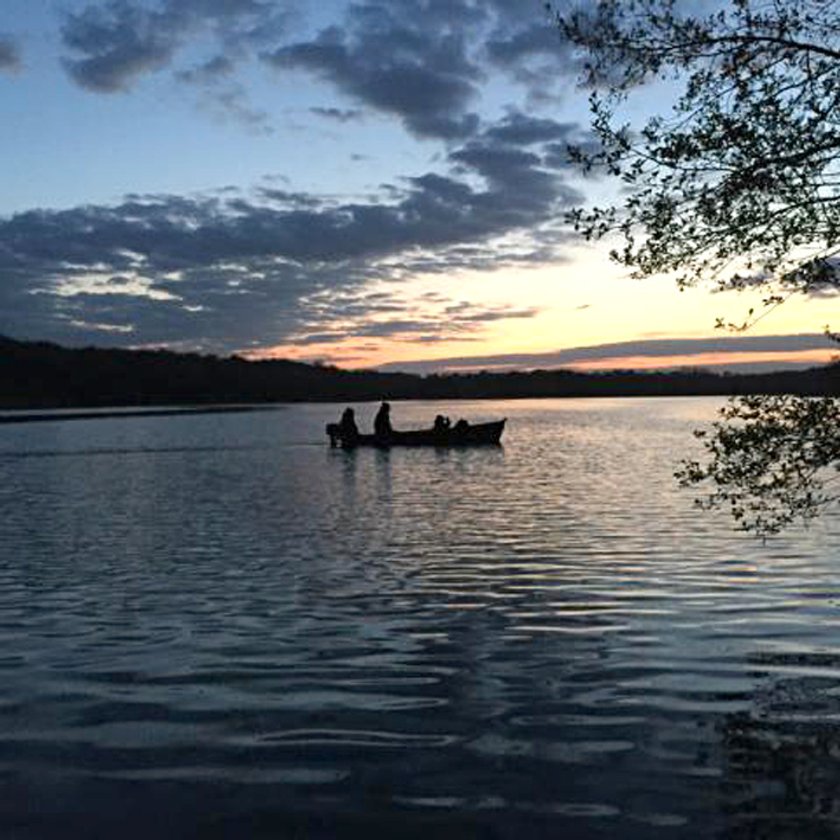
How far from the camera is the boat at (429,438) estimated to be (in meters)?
75.2

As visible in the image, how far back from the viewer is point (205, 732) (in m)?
10.8

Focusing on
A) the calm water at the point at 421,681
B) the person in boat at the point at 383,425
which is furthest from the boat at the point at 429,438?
the calm water at the point at 421,681

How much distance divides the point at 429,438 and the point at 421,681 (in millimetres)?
62349

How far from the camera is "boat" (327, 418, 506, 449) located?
75.2 metres

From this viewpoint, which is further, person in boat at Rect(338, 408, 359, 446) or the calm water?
person in boat at Rect(338, 408, 359, 446)

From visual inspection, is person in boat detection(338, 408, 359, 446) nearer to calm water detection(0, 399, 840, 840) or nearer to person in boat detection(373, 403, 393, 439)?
person in boat detection(373, 403, 393, 439)

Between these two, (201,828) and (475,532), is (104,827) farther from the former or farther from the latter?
(475,532)

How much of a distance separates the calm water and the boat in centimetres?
4486

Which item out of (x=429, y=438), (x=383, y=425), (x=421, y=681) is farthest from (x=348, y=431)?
(x=421, y=681)

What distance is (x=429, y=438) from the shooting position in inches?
2960

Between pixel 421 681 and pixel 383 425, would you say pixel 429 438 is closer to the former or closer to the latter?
pixel 383 425

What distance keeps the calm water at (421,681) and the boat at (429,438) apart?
147 ft

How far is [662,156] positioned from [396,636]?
8.16 m

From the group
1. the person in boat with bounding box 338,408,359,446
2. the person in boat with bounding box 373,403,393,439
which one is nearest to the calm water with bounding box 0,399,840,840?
the person in boat with bounding box 373,403,393,439
